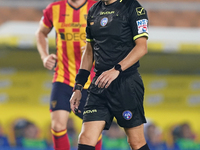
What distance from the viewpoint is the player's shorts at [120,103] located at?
132 inches

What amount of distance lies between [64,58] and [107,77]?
1.58 metres

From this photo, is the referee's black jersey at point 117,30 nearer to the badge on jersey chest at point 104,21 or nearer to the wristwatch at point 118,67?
the badge on jersey chest at point 104,21

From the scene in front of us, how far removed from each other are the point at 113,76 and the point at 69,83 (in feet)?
4.89

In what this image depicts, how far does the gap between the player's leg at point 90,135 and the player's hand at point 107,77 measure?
360 mm

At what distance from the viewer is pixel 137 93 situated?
3.40m

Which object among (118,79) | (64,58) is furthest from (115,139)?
(118,79)

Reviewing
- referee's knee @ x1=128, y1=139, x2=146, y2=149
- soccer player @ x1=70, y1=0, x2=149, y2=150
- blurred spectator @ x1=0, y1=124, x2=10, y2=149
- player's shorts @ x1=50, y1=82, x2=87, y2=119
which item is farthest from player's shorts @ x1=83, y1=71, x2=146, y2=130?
blurred spectator @ x1=0, y1=124, x2=10, y2=149

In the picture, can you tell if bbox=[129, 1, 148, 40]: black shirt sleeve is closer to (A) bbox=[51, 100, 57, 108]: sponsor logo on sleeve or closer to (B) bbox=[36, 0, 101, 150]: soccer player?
(B) bbox=[36, 0, 101, 150]: soccer player

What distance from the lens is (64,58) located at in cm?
464

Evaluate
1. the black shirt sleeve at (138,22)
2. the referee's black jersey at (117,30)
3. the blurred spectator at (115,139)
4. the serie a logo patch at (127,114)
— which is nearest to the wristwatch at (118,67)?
the referee's black jersey at (117,30)

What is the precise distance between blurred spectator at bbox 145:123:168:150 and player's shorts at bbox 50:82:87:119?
335 centimetres

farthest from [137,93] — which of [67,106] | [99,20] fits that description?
[67,106]

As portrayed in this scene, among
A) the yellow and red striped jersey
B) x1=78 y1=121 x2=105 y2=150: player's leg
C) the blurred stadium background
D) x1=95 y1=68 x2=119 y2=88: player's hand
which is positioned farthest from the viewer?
the blurred stadium background

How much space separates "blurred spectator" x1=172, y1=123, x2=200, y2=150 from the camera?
7497mm
